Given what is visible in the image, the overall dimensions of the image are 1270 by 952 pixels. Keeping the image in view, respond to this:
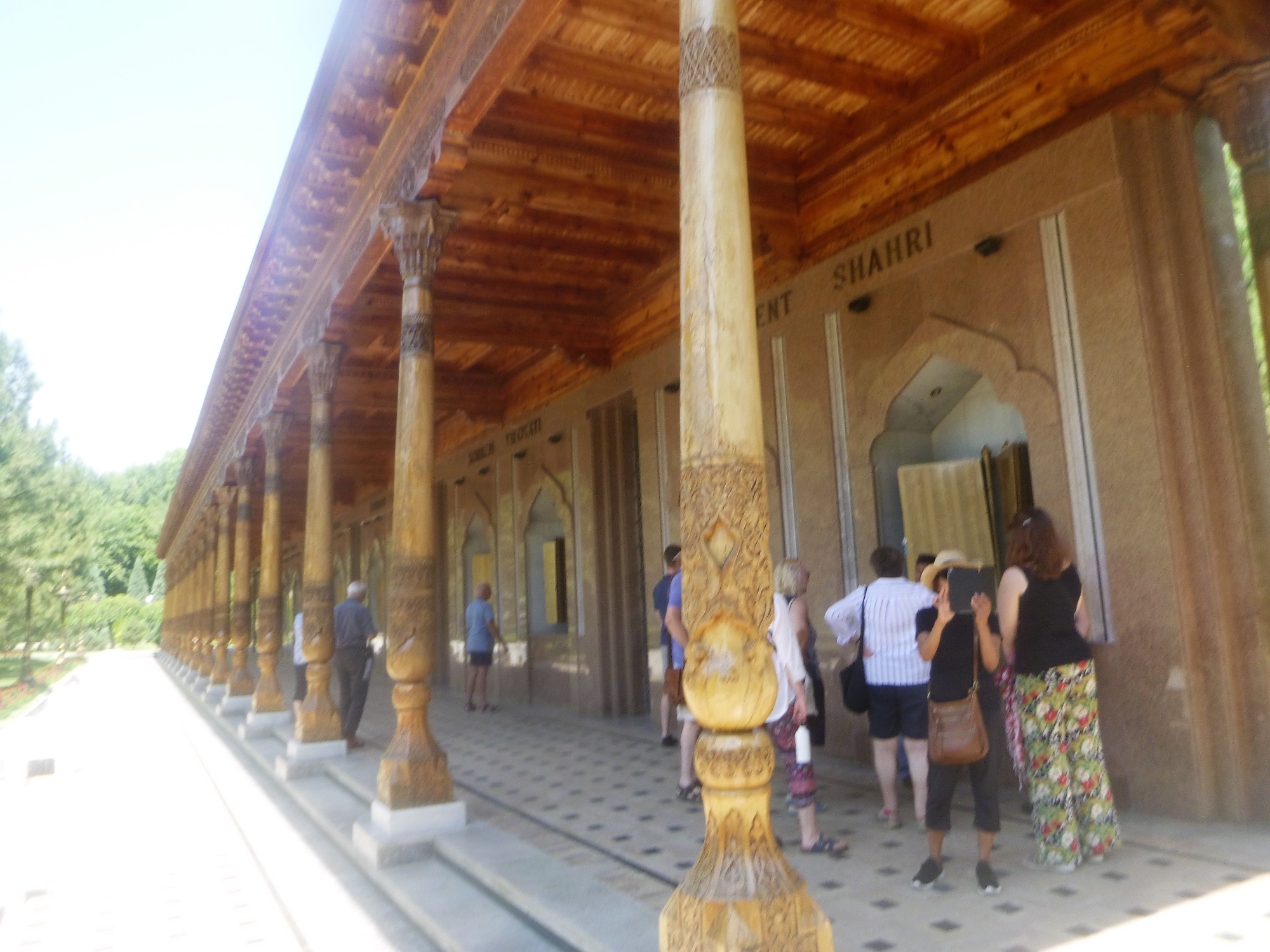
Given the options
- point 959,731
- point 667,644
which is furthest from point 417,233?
point 959,731

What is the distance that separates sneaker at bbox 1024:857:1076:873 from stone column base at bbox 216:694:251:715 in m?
Result: 11.4

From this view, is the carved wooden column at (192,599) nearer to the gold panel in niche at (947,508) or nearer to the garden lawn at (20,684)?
the garden lawn at (20,684)

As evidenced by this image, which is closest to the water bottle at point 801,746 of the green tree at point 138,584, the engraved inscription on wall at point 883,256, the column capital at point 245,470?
the engraved inscription on wall at point 883,256

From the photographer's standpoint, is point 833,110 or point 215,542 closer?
point 833,110

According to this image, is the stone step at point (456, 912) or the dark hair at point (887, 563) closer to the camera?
the stone step at point (456, 912)

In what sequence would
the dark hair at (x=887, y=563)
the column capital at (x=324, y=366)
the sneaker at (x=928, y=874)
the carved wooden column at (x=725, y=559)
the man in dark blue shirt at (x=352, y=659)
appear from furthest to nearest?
the man in dark blue shirt at (x=352, y=659)
the column capital at (x=324, y=366)
the dark hair at (x=887, y=563)
the sneaker at (x=928, y=874)
the carved wooden column at (x=725, y=559)

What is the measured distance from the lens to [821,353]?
267 inches

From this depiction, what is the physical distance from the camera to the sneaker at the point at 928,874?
3801mm

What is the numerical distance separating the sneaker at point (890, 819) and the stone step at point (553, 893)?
168cm

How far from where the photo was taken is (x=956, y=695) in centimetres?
380

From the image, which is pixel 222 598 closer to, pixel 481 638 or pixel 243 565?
pixel 243 565

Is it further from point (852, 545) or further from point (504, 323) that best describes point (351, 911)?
point (504, 323)

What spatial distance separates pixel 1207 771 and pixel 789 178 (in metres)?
4.85

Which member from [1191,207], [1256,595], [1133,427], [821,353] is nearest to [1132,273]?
[1191,207]
